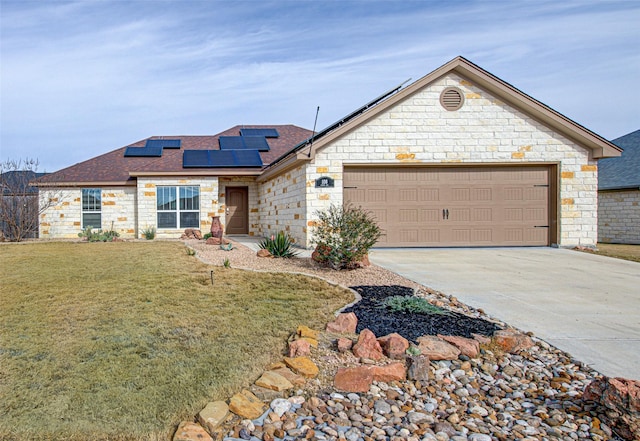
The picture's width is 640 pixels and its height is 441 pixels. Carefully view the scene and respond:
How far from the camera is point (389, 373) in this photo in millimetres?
3492

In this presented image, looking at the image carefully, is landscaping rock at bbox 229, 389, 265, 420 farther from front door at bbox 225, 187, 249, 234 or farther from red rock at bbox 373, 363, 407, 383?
front door at bbox 225, 187, 249, 234

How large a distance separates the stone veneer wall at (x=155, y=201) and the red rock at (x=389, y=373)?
1602 centimetres

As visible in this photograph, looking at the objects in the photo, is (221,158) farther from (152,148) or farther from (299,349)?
(299,349)

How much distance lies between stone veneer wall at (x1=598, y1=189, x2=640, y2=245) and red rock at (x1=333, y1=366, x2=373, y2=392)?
713 inches

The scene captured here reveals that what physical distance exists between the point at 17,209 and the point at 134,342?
17.1 m

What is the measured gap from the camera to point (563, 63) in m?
16.7

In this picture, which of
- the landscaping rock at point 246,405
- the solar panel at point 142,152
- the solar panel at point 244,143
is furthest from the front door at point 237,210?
the landscaping rock at point 246,405

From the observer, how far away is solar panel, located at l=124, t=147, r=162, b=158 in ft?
70.0

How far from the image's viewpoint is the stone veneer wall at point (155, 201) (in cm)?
1839

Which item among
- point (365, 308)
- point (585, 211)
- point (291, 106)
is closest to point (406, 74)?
point (291, 106)

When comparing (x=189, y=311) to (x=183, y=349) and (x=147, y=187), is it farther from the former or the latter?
(x=147, y=187)

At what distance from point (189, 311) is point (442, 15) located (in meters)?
11.8

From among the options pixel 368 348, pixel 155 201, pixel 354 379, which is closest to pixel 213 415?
pixel 354 379

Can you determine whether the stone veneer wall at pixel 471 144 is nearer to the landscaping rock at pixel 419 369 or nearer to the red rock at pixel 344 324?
the red rock at pixel 344 324
